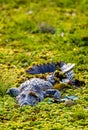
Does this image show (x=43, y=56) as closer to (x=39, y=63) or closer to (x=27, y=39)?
(x=39, y=63)

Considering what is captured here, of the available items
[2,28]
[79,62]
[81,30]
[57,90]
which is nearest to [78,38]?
[81,30]

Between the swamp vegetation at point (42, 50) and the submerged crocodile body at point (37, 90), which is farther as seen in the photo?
the submerged crocodile body at point (37, 90)

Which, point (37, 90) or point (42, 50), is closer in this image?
point (37, 90)

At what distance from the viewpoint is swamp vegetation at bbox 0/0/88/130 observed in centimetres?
739

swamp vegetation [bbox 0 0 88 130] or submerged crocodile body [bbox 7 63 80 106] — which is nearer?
swamp vegetation [bbox 0 0 88 130]

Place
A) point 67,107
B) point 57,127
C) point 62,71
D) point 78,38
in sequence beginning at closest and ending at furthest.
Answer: point 57,127 < point 67,107 < point 62,71 < point 78,38

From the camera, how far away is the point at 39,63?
9.98m

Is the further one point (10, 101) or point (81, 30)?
point (81, 30)

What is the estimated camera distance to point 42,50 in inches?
436

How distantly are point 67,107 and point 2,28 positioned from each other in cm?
554

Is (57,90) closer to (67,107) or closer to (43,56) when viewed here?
(67,107)

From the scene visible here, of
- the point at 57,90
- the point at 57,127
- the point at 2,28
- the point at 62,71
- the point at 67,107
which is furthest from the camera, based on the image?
the point at 2,28

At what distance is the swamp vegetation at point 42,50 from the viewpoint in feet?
24.2

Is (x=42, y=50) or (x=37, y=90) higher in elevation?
(x=37, y=90)
